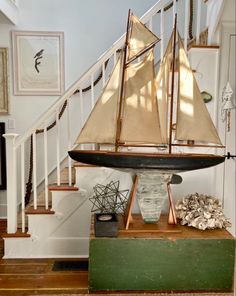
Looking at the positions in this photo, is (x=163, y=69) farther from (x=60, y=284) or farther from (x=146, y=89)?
(x=60, y=284)

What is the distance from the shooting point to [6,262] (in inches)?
89.5

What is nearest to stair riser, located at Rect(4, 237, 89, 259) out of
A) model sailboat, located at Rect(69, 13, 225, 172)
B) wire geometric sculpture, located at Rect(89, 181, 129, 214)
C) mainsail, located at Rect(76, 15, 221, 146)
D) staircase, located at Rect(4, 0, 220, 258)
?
staircase, located at Rect(4, 0, 220, 258)

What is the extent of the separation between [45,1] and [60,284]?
9.16ft

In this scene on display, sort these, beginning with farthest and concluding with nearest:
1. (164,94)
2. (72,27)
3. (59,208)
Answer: (72,27) → (59,208) → (164,94)

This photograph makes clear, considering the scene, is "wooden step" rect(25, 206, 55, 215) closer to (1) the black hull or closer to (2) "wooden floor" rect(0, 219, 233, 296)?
(2) "wooden floor" rect(0, 219, 233, 296)

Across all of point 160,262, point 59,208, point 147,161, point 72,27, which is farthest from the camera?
point 72,27

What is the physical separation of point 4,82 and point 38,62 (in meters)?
0.43

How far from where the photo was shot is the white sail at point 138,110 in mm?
1766

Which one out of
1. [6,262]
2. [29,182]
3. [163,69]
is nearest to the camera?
[163,69]

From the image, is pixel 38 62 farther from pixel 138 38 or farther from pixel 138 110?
pixel 138 110

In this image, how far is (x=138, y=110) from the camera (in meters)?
1.77

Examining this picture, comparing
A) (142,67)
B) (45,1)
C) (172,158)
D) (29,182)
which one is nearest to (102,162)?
(172,158)

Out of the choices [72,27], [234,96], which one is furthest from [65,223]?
[72,27]

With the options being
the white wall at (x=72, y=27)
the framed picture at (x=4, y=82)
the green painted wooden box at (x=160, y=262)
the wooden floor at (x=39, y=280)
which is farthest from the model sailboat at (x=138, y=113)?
the framed picture at (x=4, y=82)
